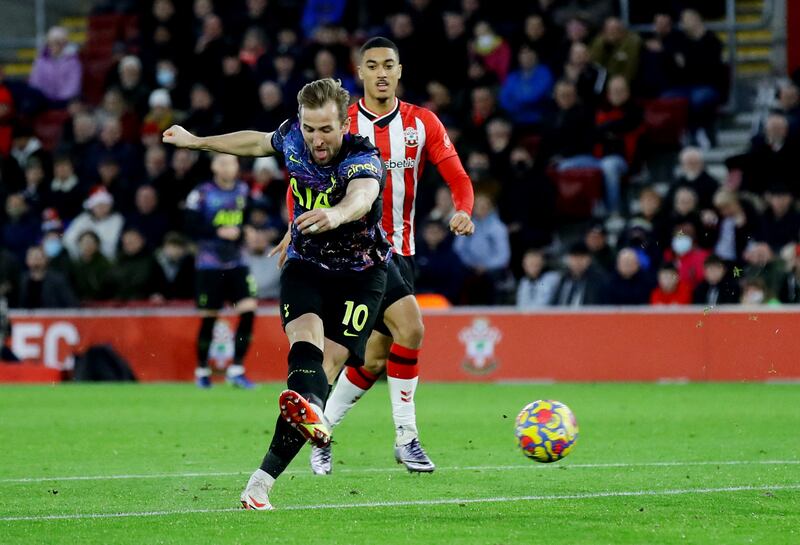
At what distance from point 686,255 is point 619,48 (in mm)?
3556

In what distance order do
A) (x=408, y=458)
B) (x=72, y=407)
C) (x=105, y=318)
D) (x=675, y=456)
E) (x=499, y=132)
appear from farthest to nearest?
(x=499, y=132) → (x=105, y=318) → (x=72, y=407) → (x=675, y=456) → (x=408, y=458)

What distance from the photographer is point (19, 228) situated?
2039 centimetres

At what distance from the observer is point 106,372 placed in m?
17.6

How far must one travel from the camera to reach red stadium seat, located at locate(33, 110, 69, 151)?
22609 millimetres

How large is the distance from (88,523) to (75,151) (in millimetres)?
15644

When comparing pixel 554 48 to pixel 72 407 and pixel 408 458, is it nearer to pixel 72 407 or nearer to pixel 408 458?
pixel 72 407

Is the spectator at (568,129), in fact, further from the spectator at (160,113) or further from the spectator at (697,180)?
the spectator at (160,113)

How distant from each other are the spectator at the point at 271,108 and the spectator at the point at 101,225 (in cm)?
218

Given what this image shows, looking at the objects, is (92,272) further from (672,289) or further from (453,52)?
(672,289)

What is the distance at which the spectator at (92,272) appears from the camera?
63.0ft

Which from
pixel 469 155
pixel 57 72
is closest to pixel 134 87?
pixel 57 72

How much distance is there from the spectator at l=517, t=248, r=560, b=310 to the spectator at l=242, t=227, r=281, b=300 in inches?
117

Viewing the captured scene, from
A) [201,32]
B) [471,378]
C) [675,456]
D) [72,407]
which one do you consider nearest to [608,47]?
[471,378]

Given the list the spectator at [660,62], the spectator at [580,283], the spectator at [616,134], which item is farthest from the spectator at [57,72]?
the spectator at [580,283]
